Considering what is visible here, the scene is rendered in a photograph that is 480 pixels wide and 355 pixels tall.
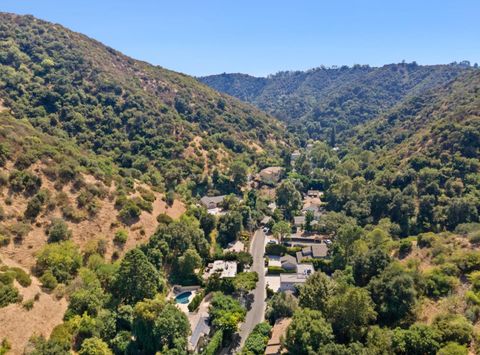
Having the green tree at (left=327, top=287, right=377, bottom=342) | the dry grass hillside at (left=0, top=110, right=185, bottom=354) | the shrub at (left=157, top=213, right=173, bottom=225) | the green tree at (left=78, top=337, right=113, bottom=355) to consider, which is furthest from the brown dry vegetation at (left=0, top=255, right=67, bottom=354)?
the green tree at (left=327, top=287, right=377, bottom=342)

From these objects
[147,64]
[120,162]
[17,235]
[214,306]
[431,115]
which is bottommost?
[214,306]

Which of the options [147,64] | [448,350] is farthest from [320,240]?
[147,64]

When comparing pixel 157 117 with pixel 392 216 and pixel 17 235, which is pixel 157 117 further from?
pixel 392 216

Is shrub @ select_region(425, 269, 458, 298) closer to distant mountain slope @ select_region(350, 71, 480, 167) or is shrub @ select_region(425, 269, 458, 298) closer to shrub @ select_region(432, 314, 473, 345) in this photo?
shrub @ select_region(432, 314, 473, 345)

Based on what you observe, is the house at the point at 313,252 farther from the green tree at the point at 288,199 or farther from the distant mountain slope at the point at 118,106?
the distant mountain slope at the point at 118,106

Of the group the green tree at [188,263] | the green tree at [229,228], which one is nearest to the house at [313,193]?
the green tree at [229,228]
